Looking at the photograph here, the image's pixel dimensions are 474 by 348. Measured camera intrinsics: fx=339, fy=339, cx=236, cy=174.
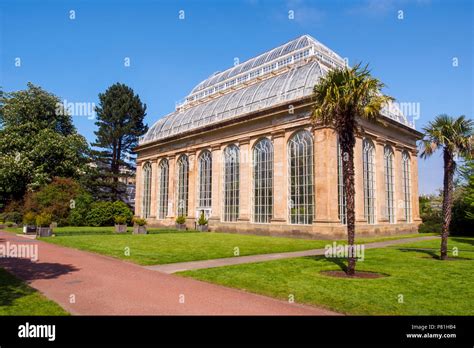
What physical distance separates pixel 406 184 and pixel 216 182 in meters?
22.7

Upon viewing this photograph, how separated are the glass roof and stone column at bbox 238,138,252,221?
13.5 feet

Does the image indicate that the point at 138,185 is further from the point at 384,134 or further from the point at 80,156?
the point at 384,134

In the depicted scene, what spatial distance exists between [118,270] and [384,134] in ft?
103

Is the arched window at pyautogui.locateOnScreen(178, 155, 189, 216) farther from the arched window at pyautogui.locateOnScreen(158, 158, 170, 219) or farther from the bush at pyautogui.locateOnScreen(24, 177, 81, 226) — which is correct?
the bush at pyautogui.locateOnScreen(24, 177, 81, 226)

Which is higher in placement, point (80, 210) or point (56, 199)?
point (56, 199)

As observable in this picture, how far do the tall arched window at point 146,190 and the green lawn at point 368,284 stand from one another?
41107 millimetres

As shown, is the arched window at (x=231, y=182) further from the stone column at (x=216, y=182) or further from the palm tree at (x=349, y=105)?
the palm tree at (x=349, y=105)

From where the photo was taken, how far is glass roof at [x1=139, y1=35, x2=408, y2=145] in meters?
34.7

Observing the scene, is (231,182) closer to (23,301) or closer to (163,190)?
(163,190)

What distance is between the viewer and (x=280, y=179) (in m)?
32.9

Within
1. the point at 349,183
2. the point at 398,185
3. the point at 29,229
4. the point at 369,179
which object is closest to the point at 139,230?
the point at 29,229

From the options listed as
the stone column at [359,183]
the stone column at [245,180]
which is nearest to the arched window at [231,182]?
the stone column at [245,180]

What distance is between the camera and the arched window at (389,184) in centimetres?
3659

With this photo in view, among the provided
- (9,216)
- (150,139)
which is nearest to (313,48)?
(150,139)
